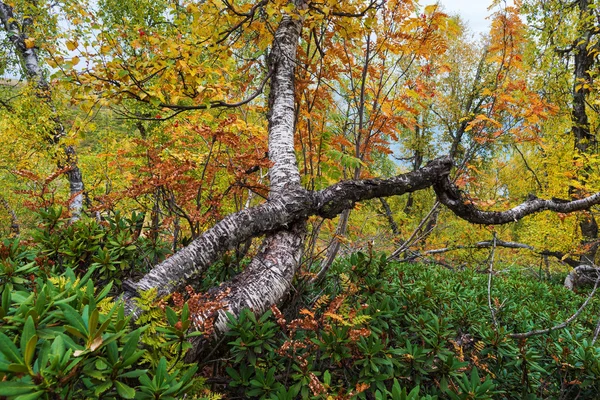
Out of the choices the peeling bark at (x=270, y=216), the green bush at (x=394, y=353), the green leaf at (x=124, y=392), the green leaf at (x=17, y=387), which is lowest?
the green bush at (x=394, y=353)

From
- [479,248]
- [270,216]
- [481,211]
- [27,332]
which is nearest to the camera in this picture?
[27,332]

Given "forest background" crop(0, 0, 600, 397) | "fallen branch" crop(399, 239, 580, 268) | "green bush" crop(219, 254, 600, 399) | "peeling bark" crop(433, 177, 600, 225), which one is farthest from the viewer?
"fallen branch" crop(399, 239, 580, 268)

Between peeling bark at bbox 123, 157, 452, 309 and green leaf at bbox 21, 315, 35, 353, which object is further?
peeling bark at bbox 123, 157, 452, 309

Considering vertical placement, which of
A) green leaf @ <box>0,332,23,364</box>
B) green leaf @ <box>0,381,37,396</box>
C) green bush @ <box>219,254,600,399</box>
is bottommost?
green bush @ <box>219,254,600,399</box>

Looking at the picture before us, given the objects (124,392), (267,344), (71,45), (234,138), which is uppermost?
(71,45)

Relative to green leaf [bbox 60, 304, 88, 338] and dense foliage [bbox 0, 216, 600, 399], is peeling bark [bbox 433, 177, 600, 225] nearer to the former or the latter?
dense foliage [bbox 0, 216, 600, 399]

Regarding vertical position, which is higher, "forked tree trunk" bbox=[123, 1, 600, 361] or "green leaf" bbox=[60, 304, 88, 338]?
"forked tree trunk" bbox=[123, 1, 600, 361]

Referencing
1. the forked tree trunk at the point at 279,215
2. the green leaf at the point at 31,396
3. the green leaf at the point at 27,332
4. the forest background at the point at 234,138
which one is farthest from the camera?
the forest background at the point at 234,138

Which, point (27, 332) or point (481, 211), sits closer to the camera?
point (27, 332)

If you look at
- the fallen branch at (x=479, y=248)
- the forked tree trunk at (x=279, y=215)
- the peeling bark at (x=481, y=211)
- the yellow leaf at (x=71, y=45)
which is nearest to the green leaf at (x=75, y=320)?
the forked tree trunk at (x=279, y=215)

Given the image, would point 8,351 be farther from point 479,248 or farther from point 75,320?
point 479,248

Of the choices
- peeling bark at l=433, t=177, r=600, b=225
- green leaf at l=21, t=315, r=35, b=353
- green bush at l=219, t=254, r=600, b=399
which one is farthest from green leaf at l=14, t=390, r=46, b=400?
peeling bark at l=433, t=177, r=600, b=225

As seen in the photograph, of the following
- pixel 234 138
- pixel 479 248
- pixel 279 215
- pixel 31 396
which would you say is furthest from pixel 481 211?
pixel 31 396

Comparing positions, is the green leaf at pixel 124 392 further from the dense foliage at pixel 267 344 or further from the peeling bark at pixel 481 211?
the peeling bark at pixel 481 211
